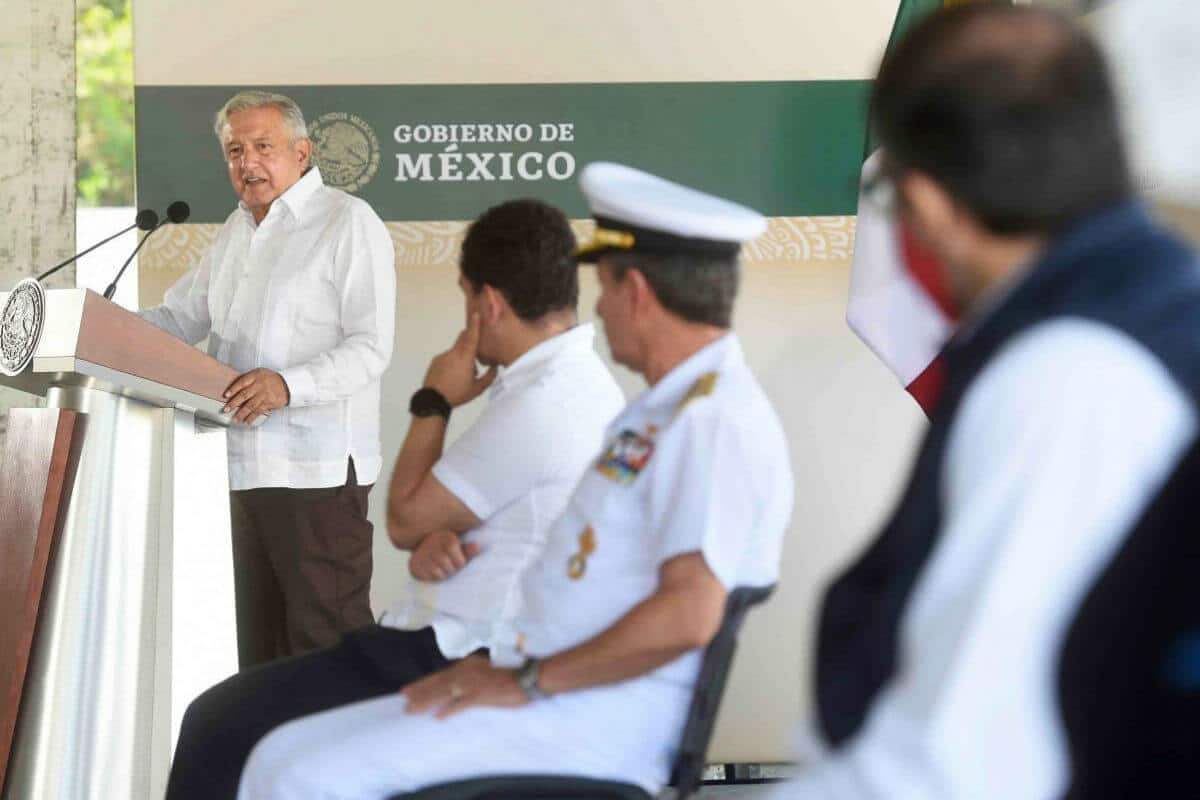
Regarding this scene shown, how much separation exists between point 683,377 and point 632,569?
239 millimetres

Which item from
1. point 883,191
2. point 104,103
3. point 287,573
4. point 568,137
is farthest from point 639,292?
point 104,103

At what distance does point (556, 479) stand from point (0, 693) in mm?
1073

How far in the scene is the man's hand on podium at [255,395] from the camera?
303 cm

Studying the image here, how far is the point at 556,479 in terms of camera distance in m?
2.02

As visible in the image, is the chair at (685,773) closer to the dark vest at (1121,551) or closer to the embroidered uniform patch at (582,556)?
the embroidered uniform patch at (582,556)

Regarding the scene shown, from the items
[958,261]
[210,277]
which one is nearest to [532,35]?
[210,277]

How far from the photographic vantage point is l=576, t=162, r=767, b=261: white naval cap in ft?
5.64

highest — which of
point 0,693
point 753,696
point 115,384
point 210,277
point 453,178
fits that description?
point 453,178

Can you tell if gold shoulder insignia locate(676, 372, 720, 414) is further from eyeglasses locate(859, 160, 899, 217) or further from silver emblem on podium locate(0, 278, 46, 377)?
silver emblem on podium locate(0, 278, 46, 377)

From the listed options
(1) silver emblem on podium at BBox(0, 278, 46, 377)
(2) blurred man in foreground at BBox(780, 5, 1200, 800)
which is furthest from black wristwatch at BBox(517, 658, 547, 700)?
(1) silver emblem on podium at BBox(0, 278, 46, 377)

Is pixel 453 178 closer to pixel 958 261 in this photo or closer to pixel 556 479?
pixel 556 479

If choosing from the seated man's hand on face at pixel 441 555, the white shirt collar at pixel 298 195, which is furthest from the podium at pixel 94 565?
the white shirt collar at pixel 298 195

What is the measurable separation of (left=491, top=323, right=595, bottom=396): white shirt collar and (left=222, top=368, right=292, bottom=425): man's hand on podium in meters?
1.07

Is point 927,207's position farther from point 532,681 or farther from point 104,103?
point 104,103
